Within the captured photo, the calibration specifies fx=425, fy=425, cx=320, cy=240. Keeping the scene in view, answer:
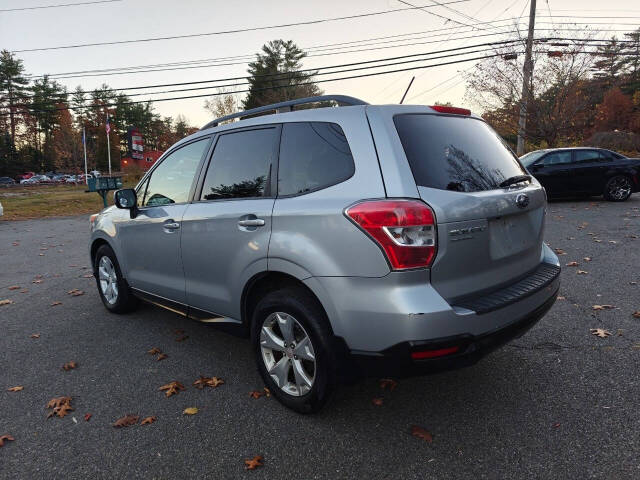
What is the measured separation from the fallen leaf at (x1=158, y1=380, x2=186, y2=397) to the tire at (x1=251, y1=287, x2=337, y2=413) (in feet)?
2.20

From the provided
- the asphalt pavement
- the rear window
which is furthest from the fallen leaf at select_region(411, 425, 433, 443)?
the rear window

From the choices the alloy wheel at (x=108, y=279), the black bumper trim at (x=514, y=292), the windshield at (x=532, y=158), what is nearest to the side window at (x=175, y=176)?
the alloy wheel at (x=108, y=279)

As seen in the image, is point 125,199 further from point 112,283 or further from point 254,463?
point 254,463

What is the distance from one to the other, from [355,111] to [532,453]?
2.09m

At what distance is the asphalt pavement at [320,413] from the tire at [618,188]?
10.2 meters

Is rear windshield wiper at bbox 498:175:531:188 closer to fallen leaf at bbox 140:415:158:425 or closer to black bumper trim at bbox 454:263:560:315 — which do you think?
black bumper trim at bbox 454:263:560:315

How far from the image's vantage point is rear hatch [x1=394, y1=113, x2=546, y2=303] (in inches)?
86.1

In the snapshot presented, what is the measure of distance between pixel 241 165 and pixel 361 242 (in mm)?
1299

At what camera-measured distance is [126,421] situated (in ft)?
8.82

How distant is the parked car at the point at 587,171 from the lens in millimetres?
12602

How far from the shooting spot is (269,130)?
2934 millimetres

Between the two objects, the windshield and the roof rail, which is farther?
the windshield

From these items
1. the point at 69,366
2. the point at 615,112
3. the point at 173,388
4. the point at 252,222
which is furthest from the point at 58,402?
the point at 615,112

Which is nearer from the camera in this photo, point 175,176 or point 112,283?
point 175,176
